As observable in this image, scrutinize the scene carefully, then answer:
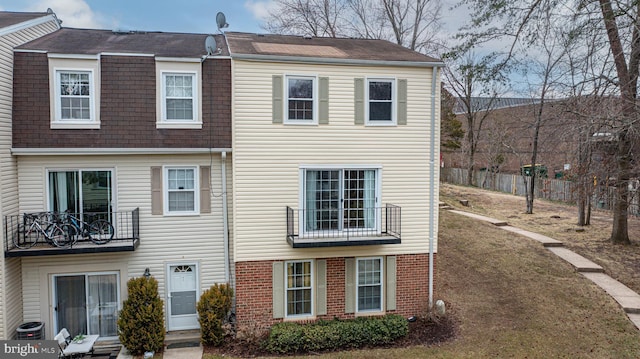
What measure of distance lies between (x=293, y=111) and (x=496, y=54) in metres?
10.1

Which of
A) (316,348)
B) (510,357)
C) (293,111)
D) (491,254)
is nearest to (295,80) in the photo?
(293,111)

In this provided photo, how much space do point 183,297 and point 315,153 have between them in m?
5.61

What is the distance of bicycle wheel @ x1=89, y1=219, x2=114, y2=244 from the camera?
36.9 feet

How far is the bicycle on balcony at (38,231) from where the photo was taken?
10.7 metres

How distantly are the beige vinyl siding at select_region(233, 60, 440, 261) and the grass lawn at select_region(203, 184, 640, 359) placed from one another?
106 inches

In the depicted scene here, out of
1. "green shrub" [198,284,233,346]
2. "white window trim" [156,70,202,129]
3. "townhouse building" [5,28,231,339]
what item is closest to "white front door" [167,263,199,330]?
"townhouse building" [5,28,231,339]

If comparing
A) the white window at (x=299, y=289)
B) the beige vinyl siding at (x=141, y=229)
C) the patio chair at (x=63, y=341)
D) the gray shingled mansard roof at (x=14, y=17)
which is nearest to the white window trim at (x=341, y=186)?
the white window at (x=299, y=289)

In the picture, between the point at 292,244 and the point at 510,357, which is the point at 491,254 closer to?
the point at 510,357

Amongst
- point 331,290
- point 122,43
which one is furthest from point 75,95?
point 331,290

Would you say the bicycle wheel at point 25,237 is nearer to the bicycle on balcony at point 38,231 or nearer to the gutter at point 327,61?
the bicycle on balcony at point 38,231

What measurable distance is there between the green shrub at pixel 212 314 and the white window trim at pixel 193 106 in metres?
4.50

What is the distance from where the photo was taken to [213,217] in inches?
476

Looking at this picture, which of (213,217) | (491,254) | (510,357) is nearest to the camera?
(510,357)

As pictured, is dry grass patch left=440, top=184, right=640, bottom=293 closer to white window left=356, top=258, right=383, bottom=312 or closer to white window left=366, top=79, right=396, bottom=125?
white window left=356, top=258, right=383, bottom=312
